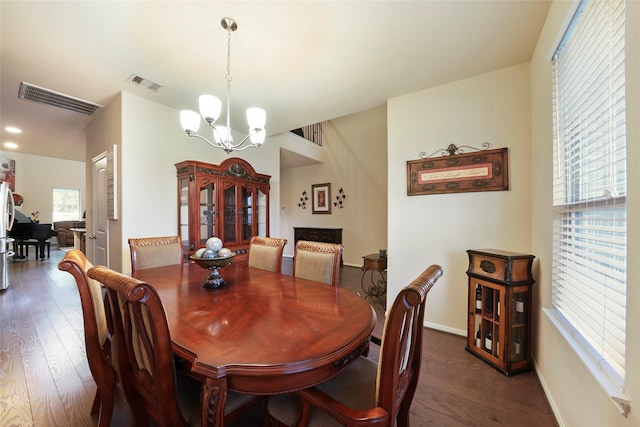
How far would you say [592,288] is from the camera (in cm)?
119

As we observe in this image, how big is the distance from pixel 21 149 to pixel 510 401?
8946mm

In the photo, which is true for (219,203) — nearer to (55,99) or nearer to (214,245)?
(214,245)

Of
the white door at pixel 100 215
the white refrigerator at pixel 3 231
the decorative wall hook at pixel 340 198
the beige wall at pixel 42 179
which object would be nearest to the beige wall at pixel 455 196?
the decorative wall hook at pixel 340 198

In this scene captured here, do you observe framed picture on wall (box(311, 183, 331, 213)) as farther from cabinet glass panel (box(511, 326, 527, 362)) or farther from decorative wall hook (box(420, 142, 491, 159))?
cabinet glass panel (box(511, 326, 527, 362))

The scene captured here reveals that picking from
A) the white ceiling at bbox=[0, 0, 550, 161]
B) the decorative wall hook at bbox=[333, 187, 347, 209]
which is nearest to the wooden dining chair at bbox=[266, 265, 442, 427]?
the white ceiling at bbox=[0, 0, 550, 161]

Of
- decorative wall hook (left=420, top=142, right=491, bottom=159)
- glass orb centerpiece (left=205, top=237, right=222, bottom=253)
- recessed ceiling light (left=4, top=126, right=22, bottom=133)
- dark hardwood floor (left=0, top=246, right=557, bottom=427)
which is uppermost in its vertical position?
recessed ceiling light (left=4, top=126, right=22, bottom=133)

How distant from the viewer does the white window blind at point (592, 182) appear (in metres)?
1.01

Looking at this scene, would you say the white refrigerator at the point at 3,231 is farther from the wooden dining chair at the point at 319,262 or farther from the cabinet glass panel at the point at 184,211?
the wooden dining chair at the point at 319,262

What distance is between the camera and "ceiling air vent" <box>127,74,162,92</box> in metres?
2.54

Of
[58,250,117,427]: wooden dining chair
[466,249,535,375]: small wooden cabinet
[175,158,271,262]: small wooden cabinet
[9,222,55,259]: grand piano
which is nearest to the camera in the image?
[58,250,117,427]: wooden dining chair

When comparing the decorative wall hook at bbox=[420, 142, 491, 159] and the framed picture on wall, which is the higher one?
the decorative wall hook at bbox=[420, 142, 491, 159]

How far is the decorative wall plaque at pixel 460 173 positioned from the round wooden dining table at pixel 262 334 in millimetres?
1691

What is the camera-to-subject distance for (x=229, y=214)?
350cm

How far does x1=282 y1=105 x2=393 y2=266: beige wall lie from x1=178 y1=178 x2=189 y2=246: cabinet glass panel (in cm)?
350
